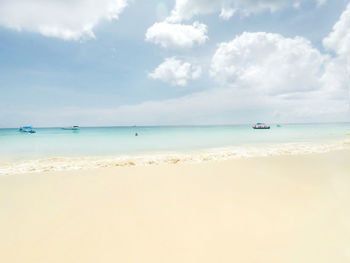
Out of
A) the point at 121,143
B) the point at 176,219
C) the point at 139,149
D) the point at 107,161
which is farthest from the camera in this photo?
the point at 121,143

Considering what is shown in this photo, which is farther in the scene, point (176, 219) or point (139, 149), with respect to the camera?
point (139, 149)

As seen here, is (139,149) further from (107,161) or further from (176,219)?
(176,219)

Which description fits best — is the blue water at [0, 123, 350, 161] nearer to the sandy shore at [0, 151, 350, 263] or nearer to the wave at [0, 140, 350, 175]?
the wave at [0, 140, 350, 175]

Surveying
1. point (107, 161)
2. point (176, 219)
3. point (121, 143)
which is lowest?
point (176, 219)

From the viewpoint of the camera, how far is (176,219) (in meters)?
3.51

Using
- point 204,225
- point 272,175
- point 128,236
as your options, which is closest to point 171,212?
point 204,225

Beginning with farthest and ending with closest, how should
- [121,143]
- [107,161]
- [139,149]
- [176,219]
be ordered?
[121,143]
[139,149]
[107,161]
[176,219]

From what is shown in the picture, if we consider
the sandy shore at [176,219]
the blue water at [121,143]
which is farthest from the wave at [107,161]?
the blue water at [121,143]

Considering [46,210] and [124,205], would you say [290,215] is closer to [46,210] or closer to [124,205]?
[124,205]

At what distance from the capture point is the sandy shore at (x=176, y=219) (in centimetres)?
261

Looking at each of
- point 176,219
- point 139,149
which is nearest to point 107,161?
point 176,219

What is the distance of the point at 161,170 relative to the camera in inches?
280

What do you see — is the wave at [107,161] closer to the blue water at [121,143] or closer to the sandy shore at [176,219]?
the sandy shore at [176,219]

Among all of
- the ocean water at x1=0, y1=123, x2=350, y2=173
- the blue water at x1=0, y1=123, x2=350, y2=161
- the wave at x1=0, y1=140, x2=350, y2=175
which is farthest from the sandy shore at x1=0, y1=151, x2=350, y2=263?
the blue water at x1=0, y1=123, x2=350, y2=161
